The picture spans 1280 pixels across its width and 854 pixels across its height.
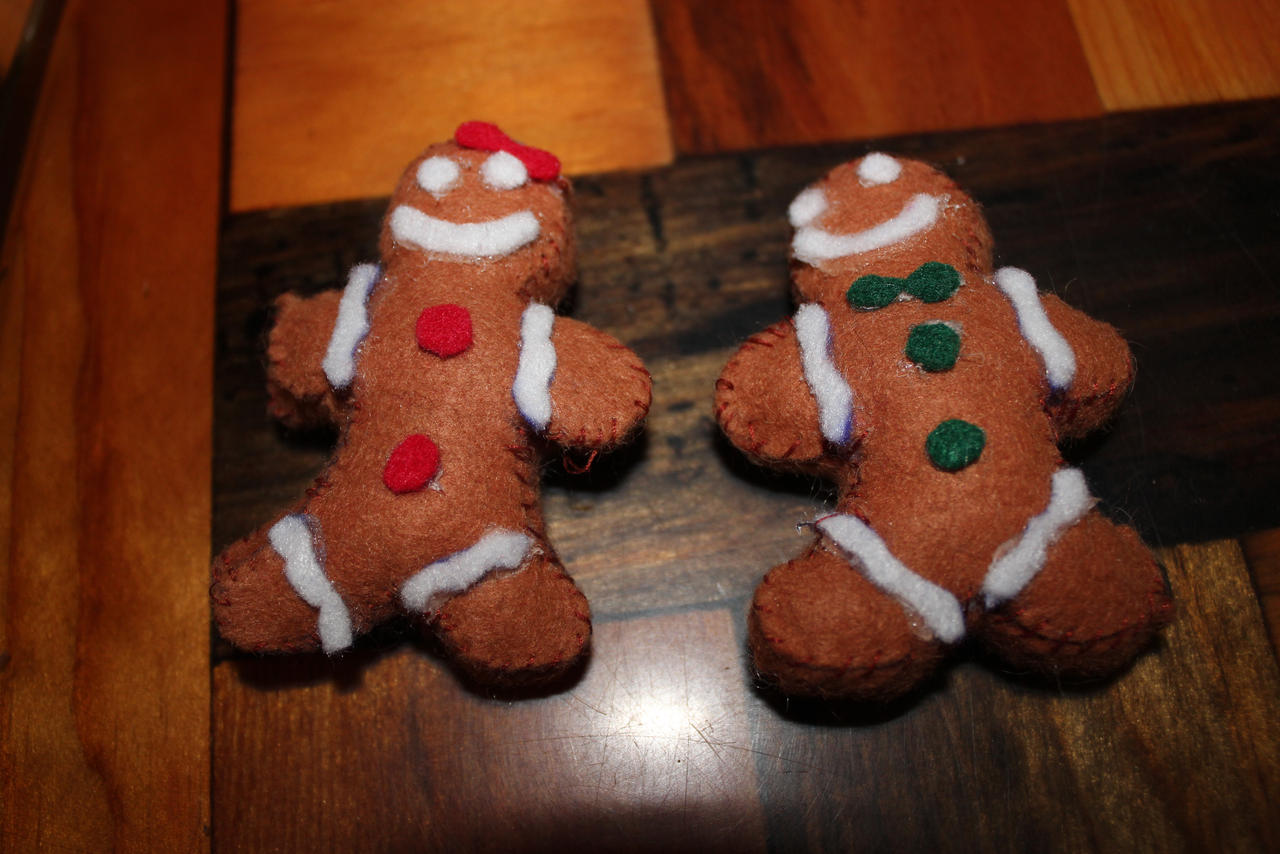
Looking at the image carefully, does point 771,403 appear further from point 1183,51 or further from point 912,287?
point 1183,51

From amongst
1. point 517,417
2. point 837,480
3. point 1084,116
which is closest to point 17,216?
point 517,417

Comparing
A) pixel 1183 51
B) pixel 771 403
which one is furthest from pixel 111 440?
pixel 1183 51

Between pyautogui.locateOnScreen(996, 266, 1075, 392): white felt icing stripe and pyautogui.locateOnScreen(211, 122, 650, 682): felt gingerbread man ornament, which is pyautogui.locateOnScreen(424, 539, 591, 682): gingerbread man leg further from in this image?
pyautogui.locateOnScreen(996, 266, 1075, 392): white felt icing stripe

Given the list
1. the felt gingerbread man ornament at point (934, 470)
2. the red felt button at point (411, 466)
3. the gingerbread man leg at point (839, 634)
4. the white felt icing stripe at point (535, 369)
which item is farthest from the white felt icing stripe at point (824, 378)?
the red felt button at point (411, 466)

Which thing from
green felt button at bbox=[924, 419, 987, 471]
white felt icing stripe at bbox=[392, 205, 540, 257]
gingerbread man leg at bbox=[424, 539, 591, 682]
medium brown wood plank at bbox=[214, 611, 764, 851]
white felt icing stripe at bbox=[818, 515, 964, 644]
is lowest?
medium brown wood plank at bbox=[214, 611, 764, 851]

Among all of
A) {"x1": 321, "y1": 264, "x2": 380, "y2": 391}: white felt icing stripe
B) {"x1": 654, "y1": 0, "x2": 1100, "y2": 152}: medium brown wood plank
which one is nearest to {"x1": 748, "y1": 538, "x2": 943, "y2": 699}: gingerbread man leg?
{"x1": 321, "y1": 264, "x2": 380, "y2": 391}: white felt icing stripe

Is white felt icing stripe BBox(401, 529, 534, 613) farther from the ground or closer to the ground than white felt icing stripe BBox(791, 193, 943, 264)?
closer to the ground

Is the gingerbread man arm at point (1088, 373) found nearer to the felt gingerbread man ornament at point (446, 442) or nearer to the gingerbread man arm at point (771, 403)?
the gingerbread man arm at point (771, 403)
